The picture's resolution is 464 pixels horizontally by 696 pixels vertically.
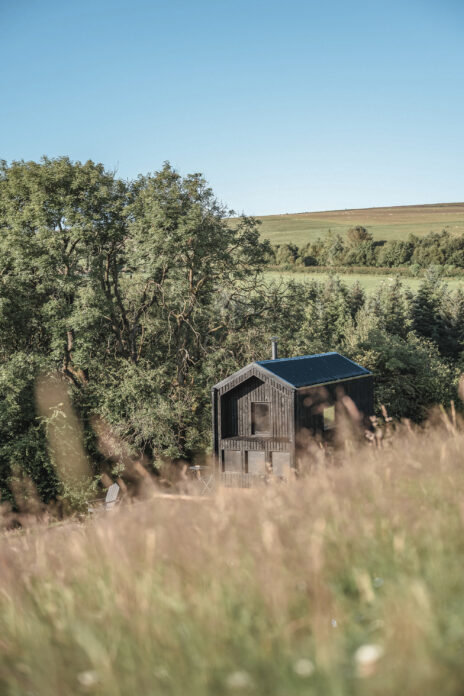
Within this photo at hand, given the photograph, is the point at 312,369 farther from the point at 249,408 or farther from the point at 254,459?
the point at 254,459

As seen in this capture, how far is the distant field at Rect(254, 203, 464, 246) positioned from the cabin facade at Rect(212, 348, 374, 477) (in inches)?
3075

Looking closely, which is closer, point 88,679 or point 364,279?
point 88,679

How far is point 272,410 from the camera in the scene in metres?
24.2

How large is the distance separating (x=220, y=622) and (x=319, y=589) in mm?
484

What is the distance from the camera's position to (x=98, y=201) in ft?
99.7

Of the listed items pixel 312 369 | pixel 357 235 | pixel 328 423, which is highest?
pixel 357 235

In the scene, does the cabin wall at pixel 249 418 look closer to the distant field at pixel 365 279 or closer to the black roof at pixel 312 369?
the black roof at pixel 312 369

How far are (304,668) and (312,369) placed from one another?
23124 millimetres

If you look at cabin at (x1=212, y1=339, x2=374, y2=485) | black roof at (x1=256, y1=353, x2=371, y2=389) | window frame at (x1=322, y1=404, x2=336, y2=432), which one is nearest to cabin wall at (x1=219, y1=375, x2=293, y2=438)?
cabin at (x1=212, y1=339, x2=374, y2=485)

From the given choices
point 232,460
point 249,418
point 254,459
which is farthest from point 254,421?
point 232,460

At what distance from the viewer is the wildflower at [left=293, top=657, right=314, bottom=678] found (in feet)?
7.22

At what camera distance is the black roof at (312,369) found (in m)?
23.8

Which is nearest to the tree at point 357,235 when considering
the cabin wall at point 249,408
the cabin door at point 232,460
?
the cabin wall at point 249,408

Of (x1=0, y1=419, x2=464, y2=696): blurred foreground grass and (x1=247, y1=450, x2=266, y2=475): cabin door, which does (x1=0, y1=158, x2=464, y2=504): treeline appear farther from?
(x1=0, y1=419, x2=464, y2=696): blurred foreground grass
